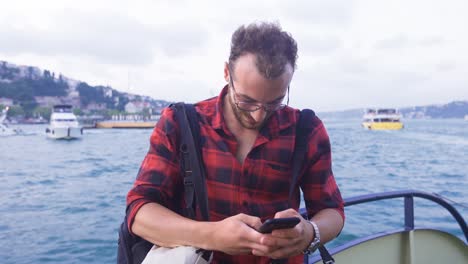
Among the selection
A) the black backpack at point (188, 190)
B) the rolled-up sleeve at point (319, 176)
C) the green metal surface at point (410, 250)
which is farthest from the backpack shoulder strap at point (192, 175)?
the green metal surface at point (410, 250)

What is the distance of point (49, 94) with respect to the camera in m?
116

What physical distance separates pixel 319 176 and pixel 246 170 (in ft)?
1.00

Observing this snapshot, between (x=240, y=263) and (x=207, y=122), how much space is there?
1.76 feet

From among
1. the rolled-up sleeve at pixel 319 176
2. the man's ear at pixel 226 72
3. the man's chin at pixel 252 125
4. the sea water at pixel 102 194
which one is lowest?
the sea water at pixel 102 194

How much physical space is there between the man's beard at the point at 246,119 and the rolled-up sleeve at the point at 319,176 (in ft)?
0.66

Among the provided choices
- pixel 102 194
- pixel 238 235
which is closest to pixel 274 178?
pixel 238 235

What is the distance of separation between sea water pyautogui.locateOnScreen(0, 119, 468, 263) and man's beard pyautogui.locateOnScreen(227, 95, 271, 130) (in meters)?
Result: 1.96

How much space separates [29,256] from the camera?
8523 mm

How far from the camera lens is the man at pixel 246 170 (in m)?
1.30

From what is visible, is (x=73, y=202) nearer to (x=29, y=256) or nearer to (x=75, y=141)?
(x=29, y=256)

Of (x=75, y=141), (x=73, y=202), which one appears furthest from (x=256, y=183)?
(x=75, y=141)

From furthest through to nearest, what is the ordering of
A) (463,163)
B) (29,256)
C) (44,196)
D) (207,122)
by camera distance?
(463,163) → (44,196) → (29,256) → (207,122)

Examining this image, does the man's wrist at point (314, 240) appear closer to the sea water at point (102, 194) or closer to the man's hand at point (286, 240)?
the man's hand at point (286, 240)

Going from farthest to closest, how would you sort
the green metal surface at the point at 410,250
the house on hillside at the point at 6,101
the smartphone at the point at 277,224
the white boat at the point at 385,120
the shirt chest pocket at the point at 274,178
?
1. the house on hillside at the point at 6,101
2. the white boat at the point at 385,120
3. the green metal surface at the point at 410,250
4. the shirt chest pocket at the point at 274,178
5. the smartphone at the point at 277,224
